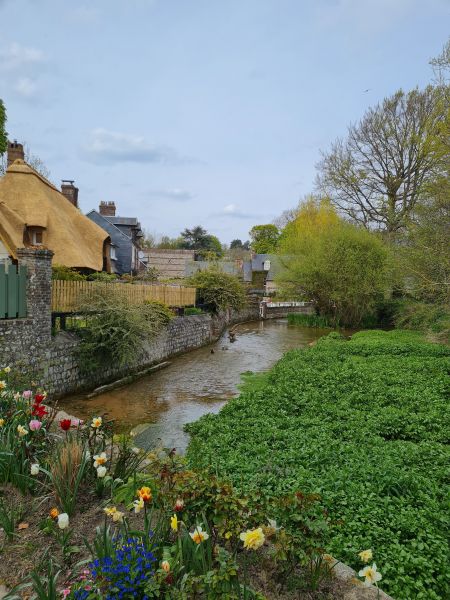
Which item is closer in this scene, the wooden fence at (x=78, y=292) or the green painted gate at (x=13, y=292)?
the green painted gate at (x=13, y=292)

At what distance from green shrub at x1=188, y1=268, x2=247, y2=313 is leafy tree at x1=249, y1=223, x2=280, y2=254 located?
4534 cm

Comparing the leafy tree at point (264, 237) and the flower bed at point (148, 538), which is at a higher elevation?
the leafy tree at point (264, 237)

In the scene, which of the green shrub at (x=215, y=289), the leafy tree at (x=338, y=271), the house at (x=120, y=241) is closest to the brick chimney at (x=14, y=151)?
the house at (x=120, y=241)

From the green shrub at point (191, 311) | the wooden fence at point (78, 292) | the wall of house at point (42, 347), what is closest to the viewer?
the wall of house at point (42, 347)

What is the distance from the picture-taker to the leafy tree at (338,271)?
28.3 metres

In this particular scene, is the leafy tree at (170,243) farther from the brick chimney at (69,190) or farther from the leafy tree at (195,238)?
the brick chimney at (69,190)

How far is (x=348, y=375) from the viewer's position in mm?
10062

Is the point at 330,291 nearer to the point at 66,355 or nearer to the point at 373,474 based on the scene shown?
the point at 66,355

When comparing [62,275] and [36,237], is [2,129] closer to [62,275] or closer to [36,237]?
[36,237]

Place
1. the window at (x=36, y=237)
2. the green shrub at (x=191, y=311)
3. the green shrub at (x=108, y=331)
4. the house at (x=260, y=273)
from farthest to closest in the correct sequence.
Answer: the house at (x=260, y=273) < the green shrub at (x=191, y=311) < the window at (x=36, y=237) < the green shrub at (x=108, y=331)

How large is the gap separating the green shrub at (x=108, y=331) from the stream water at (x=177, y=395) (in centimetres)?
113

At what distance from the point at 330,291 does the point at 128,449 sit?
27237 mm

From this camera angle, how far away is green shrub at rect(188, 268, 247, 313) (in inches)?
999

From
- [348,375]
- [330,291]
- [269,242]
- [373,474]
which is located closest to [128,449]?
[373,474]
